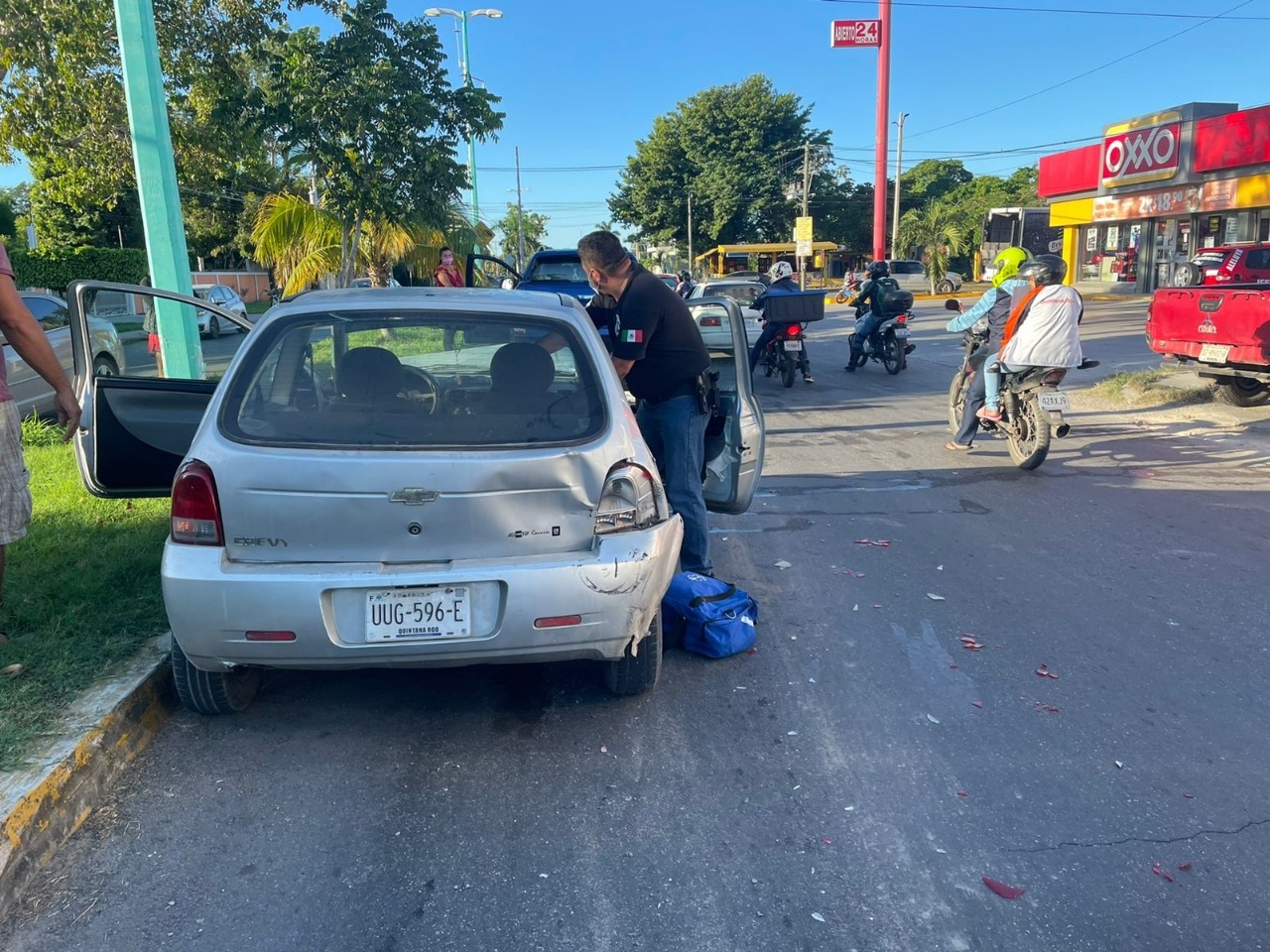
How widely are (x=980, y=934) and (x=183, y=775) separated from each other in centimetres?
264

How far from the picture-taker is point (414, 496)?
10.9 feet

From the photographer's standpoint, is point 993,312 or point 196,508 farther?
point 993,312

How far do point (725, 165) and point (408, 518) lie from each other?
58300 millimetres

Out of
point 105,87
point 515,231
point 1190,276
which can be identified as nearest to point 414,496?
point 105,87

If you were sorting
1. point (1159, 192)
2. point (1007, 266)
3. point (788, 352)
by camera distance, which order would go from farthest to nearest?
point (1159, 192), point (788, 352), point (1007, 266)

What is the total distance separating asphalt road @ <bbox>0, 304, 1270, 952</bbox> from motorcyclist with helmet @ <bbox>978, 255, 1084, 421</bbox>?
2.73m

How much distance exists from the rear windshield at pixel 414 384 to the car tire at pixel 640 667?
86cm

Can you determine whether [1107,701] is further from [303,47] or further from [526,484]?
[303,47]

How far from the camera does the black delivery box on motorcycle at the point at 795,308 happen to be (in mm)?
8000

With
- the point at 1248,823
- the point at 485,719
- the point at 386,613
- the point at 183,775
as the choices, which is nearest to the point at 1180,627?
the point at 1248,823

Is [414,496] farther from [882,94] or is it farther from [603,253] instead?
[882,94]

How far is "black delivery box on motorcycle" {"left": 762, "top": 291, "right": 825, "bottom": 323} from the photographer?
8000 mm

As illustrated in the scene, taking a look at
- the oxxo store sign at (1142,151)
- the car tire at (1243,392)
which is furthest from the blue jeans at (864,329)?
the oxxo store sign at (1142,151)

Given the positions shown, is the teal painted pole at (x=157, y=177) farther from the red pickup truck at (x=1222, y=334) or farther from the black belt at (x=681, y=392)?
the red pickup truck at (x=1222, y=334)
